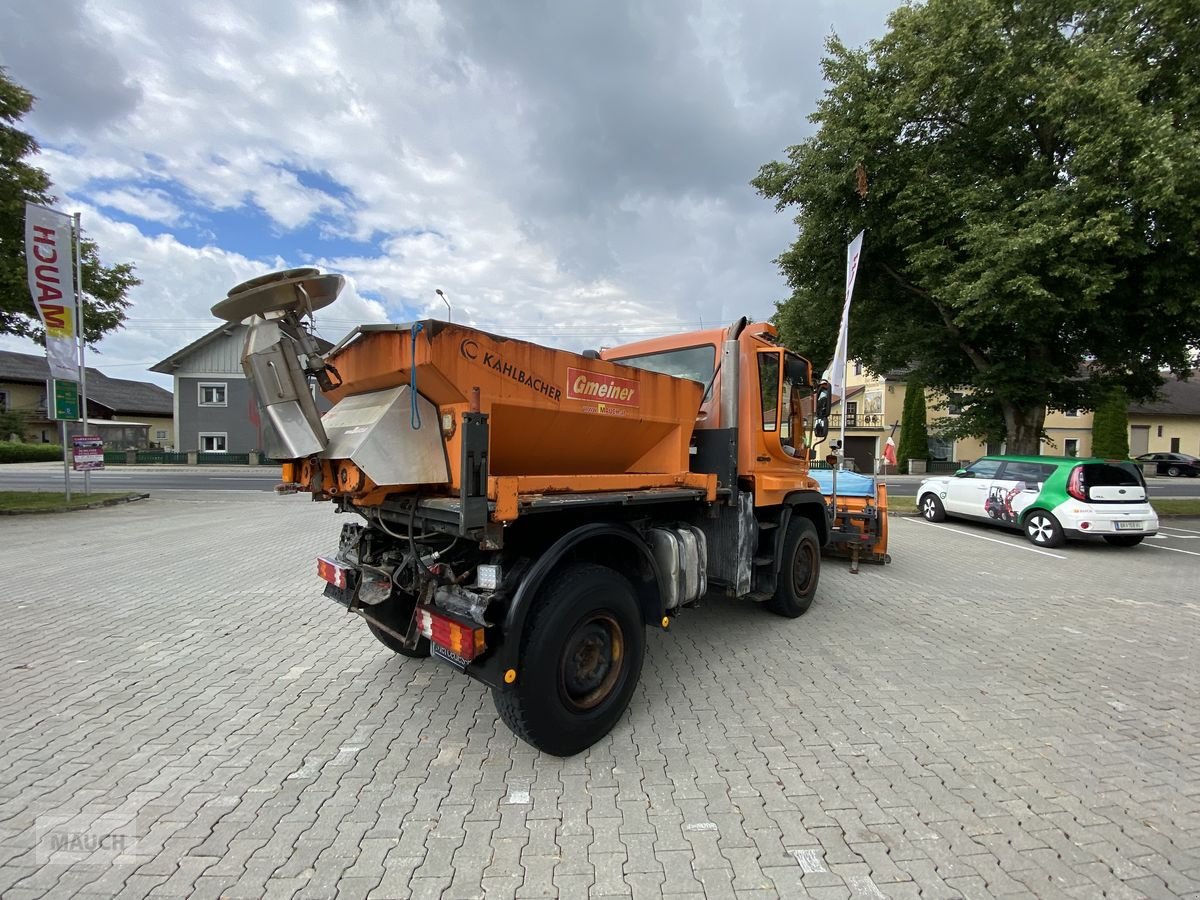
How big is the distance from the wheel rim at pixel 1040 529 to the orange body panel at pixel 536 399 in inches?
353

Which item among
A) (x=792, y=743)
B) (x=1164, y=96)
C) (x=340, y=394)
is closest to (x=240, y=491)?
(x=340, y=394)

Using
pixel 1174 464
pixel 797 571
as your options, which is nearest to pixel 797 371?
pixel 797 571

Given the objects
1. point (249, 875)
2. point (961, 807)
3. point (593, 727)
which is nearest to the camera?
point (249, 875)

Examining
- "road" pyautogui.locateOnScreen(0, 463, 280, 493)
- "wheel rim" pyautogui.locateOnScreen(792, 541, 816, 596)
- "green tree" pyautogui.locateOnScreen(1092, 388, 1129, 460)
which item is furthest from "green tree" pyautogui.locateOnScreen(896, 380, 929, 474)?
"road" pyautogui.locateOnScreen(0, 463, 280, 493)

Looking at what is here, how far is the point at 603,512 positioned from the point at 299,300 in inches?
79.3

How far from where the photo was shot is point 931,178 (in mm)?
11047

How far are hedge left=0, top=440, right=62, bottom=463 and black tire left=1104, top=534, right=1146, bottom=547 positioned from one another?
155 ft

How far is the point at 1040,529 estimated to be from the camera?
939cm

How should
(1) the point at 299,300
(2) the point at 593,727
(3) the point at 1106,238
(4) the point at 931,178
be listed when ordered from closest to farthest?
(1) the point at 299,300, (2) the point at 593,727, (3) the point at 1106,238, (4) the point at 931,178

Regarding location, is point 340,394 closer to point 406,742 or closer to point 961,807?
point 406,742

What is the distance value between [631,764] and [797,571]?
9.86ft

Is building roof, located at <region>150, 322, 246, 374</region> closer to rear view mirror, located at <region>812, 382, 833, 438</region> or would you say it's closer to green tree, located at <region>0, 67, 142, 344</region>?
green tree, located at <region>0, 67, 142, 344</region>

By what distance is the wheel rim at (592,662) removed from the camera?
9.53 feet

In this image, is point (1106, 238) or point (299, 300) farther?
point (1106, 238)
